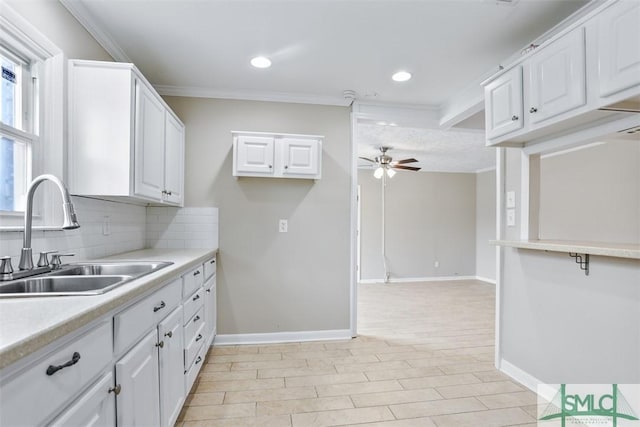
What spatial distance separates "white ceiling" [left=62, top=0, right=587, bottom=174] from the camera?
189 centimetres

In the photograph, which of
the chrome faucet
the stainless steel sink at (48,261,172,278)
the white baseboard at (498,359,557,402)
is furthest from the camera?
the white baseboard at (498,359,557,402)

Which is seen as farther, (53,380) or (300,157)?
(300,157)

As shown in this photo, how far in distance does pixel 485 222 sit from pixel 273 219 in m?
5.27

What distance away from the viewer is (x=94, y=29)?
2061 millimetres

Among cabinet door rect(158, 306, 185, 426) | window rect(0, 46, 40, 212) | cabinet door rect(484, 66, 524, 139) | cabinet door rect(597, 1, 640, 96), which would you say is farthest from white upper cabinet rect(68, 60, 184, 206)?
cabinet door rect(597, 1, 640, 96)

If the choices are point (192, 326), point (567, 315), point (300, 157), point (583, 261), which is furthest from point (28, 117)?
point (567, 315)

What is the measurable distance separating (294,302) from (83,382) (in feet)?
7.65

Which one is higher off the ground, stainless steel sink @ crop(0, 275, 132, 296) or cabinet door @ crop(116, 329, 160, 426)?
stainless steel sink @ crop(0, 275, 132, 296)

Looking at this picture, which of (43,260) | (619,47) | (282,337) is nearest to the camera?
(619,47)

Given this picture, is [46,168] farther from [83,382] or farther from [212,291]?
[212,291]

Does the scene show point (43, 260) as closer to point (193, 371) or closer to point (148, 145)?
point (148, 145)

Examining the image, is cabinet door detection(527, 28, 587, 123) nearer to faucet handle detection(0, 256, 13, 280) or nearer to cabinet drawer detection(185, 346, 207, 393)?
cabinet drawer detection(185, 346, 207, 393)

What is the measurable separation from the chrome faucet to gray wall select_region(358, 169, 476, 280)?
5490 mm

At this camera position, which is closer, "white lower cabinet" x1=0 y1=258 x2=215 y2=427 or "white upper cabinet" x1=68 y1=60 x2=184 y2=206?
"white lower cabinet" x1=0 y1=258 x2=215 y2=427
